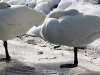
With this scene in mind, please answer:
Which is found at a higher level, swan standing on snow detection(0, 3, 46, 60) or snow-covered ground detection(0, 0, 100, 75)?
swan standing on snow detection(0, 3, 46, 60)

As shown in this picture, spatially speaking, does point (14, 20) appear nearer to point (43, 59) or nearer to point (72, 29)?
point (43, 59)

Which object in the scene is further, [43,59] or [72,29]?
[43,59]

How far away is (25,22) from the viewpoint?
543 centimetres

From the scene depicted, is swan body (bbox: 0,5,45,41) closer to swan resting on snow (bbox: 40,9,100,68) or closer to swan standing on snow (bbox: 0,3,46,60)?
swan standing on snow (bbox: 0,3,46,60)

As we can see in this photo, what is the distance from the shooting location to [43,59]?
5535mm

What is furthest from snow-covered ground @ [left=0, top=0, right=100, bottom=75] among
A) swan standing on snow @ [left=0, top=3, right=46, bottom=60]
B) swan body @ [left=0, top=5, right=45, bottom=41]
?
swan body @ [left=0, top=5, right=45, bottom=41]

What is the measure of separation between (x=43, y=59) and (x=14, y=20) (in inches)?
38.1

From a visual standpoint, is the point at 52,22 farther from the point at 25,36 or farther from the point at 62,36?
the point at 25,36

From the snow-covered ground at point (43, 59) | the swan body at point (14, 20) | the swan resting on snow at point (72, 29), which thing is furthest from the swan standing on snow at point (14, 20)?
the swan resting on snow at point (72, 29)

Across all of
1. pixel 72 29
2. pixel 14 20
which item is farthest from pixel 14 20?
pixel 72 29

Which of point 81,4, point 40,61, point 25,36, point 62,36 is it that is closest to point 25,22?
point 40,61

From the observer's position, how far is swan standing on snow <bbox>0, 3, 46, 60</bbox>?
519 centimetres

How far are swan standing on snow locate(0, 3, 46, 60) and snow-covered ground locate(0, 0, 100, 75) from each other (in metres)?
0.45

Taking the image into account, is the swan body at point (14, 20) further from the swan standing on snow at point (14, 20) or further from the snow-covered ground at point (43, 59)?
the snow-covered ground at point (43, 59)
